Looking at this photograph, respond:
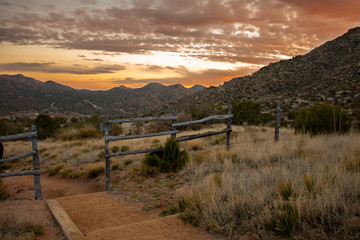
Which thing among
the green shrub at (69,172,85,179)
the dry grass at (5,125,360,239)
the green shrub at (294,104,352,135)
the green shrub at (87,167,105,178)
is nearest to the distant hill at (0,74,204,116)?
the green shrub at (69,172,85,179)

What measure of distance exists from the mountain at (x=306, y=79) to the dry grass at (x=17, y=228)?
3120 cm

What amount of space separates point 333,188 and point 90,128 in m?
18.5

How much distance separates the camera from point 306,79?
45.6 m

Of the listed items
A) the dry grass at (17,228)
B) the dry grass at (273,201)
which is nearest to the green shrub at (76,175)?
the dry grass at (273,201)

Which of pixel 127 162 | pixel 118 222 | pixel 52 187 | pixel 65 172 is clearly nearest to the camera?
pixel 118 222

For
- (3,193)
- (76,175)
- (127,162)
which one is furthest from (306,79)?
(3,193)

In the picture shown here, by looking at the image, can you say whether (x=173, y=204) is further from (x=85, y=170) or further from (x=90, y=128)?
(x=90, y=128)

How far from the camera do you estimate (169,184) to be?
23.5 ft

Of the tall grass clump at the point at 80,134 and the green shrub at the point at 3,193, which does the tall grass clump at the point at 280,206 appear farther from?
the tall grass clump at the point at 80,134

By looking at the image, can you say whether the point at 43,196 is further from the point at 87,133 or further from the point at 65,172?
the point at 87,133

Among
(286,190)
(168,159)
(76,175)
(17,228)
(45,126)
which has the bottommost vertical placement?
(76,175)

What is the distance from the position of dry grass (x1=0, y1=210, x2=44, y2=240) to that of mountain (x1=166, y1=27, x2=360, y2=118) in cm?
3120

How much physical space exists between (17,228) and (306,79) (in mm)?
49334

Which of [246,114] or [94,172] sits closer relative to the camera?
[94,172]
